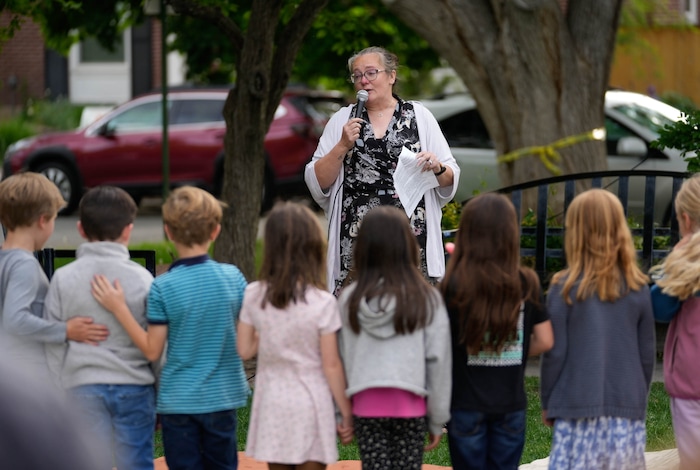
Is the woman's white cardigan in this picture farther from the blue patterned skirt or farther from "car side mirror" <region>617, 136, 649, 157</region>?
"car side mirror" <region>617, 136, 649, 157</region>

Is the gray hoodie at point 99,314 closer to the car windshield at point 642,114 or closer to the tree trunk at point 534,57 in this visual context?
the tree trunk at point 534,57

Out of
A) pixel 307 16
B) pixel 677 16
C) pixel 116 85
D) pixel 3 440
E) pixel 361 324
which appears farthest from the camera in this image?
pixel 116 85

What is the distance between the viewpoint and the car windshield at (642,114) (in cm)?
1287

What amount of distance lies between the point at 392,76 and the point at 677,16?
2089cm

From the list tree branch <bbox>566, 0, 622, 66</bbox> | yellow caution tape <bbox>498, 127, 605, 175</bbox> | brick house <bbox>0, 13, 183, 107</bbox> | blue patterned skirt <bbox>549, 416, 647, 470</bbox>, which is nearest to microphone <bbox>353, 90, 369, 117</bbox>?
blue patterned skirt <bbox>549, 416, 647, 470</bbox>

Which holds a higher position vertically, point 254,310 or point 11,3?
point 11,3

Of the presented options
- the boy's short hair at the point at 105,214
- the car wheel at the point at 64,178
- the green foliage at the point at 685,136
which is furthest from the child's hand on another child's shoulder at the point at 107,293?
the car wheel at the point at 64,178

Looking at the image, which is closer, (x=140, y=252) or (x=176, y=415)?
(x=176, y=415)

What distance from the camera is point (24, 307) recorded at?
451cm

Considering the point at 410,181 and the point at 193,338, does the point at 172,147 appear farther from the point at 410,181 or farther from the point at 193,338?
the point at 193,338

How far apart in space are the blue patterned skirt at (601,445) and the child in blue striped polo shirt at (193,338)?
120 cm

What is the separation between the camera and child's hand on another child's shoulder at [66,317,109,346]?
14.5 ft

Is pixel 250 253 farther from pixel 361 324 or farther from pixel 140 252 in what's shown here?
pixel 361 324

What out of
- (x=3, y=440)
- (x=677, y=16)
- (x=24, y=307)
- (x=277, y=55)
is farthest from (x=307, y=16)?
(x=677, y=16)
